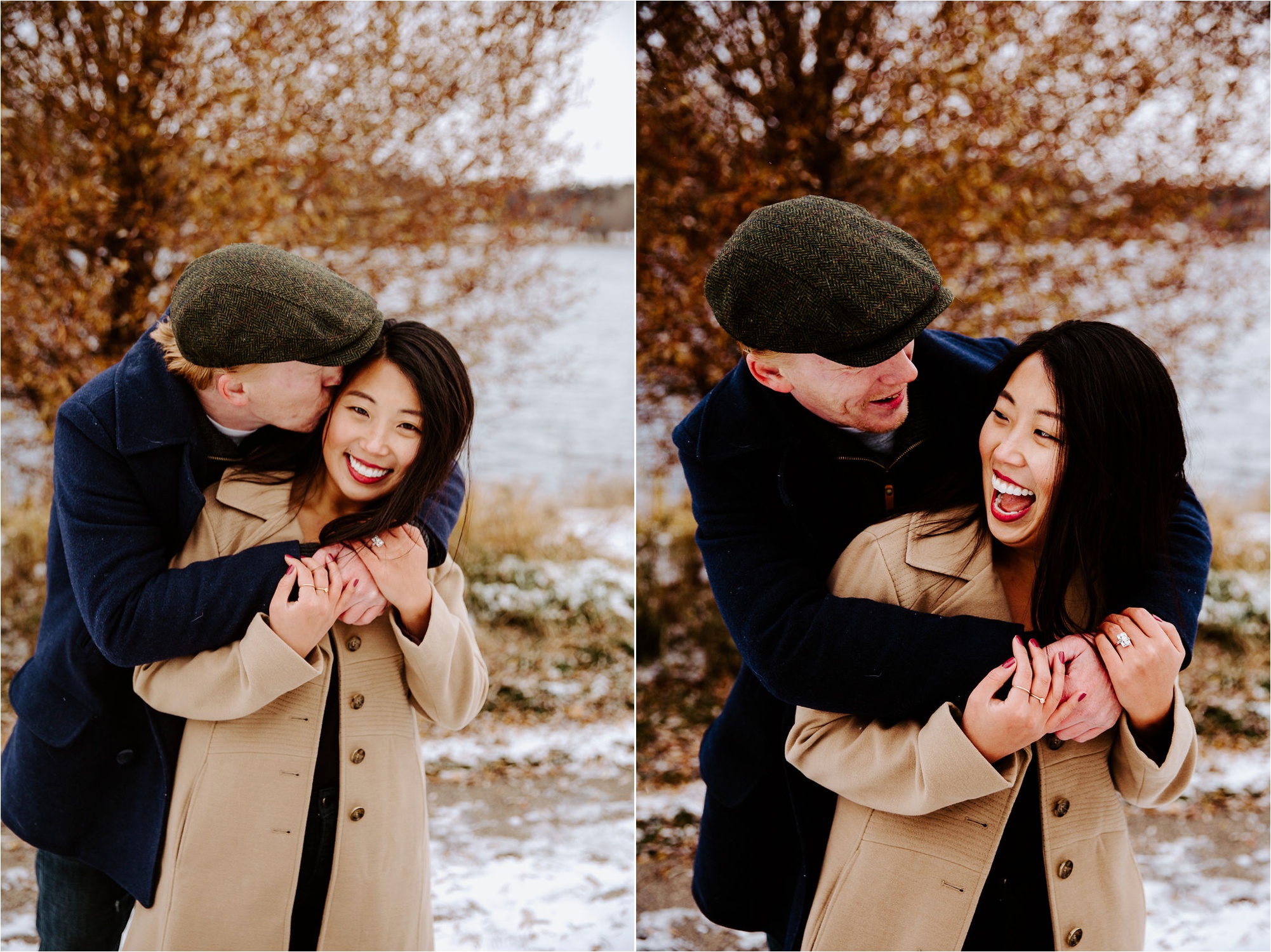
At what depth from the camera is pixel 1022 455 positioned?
169 cm

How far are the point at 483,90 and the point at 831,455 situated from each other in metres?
3.85

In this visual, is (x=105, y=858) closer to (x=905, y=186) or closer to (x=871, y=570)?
(x=871, y=570)

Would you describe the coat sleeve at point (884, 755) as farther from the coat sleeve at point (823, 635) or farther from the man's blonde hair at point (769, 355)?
the man's blonde hair at point (769, 355)

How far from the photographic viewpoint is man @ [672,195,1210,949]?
1.67m

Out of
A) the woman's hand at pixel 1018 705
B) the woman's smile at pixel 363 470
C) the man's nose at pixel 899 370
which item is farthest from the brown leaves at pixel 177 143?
the woman's hand at pixel 1018 705

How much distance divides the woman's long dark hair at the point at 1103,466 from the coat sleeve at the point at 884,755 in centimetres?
27

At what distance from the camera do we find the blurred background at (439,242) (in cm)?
424

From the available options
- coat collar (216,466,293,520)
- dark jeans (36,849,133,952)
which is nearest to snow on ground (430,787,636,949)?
dark jeans (36,849,133,952)

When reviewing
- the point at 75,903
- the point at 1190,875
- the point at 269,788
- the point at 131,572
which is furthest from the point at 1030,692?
the point at 1190,875

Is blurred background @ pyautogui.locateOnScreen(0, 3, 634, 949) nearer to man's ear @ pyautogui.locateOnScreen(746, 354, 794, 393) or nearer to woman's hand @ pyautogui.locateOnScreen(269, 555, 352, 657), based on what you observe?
man's ear @ pyautogui.locateOnScreen(746, 354, 794, 393)

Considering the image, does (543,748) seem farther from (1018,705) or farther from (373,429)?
(1018,705)

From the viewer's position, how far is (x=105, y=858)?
6.85 ft

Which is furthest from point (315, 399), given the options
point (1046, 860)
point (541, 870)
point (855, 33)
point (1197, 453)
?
point (1197, 453)

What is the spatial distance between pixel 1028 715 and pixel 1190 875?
3009mm
